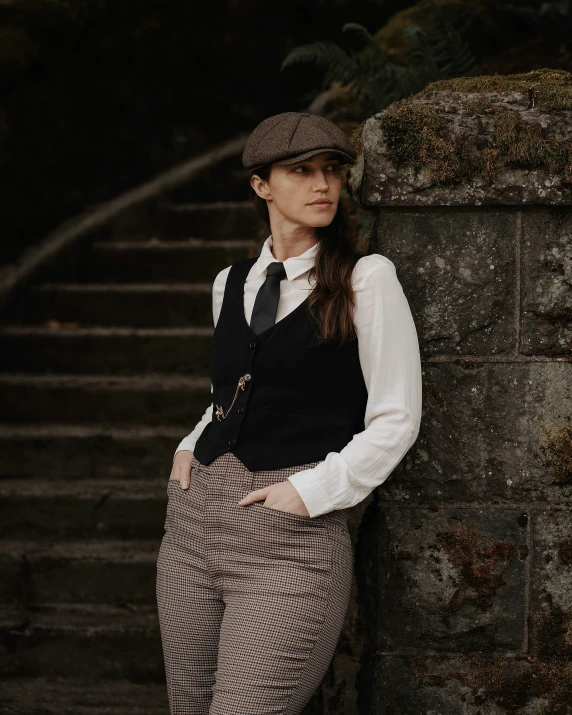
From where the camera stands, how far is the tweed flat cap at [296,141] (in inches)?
86.5

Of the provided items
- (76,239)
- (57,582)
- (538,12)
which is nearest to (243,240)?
(76,239)

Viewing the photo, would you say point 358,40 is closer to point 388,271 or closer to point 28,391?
point 28,391

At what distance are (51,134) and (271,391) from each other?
4.18m

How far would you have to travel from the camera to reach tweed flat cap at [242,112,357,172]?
2.20 metres

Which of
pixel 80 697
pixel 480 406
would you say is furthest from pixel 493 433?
pixel 80 697

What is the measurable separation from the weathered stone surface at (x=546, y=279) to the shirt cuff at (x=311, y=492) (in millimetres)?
737

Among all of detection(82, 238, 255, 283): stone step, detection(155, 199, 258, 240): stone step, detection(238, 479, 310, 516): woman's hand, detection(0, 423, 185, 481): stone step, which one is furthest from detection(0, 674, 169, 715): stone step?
detection(155, 199, 258, 240): stone step

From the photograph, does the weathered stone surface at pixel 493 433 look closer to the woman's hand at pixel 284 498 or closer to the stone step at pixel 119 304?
the woman's hand at pixel 284 498

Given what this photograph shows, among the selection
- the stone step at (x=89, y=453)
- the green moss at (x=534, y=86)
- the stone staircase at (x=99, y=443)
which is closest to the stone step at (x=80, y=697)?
the stone staircase at (x=99, y=443)

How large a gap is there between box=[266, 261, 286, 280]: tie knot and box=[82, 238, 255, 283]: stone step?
3.18 meters

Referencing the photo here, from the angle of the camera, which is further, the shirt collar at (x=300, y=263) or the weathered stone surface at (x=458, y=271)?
the weathered stone surface at (x=458, y=271)

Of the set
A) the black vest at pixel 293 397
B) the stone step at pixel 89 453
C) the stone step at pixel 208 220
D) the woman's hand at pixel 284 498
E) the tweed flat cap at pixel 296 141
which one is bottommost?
the stone step at pixel 89 453

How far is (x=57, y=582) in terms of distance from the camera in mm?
4168

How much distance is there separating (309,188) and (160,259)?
140 inches
